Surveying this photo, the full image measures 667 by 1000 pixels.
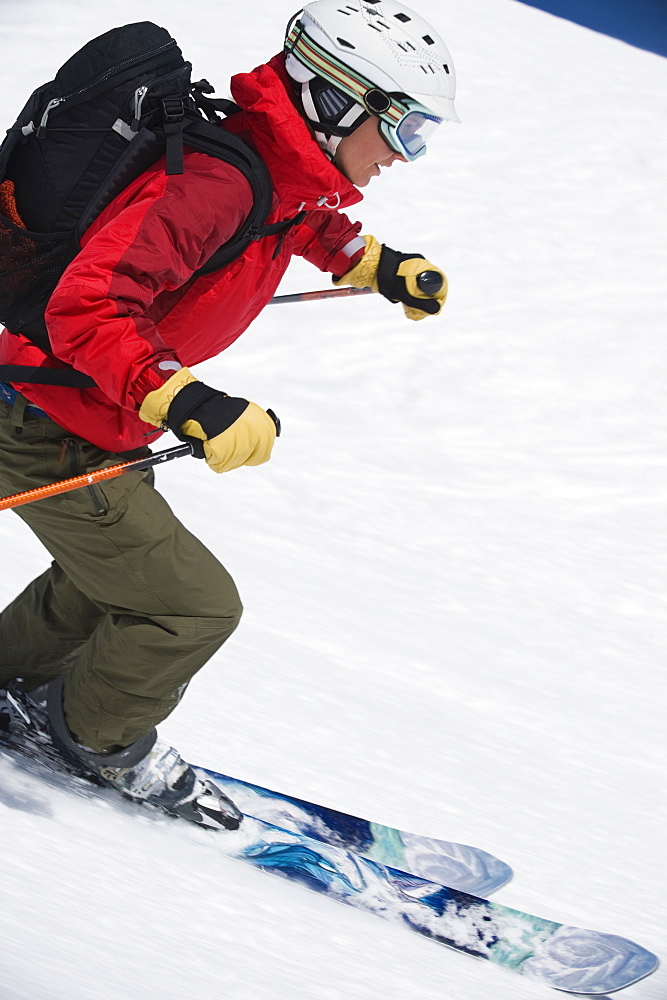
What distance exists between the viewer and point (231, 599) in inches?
96.3

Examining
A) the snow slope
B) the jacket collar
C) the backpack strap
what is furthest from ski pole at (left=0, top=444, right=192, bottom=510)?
the snow slope

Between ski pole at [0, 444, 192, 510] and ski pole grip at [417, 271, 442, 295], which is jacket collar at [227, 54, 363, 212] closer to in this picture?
ski pole at [0, 444, 192, 510]

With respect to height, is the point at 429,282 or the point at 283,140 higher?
the point at 429,282

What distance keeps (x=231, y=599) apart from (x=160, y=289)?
802mm

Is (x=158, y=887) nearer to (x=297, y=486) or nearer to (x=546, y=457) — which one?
(x=297, y=486)

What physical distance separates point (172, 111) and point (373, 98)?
46 centimetres

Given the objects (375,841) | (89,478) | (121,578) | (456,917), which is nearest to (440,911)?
(456,917)

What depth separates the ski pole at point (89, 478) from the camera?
2.17 meters

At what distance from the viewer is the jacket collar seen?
2107 millimetres

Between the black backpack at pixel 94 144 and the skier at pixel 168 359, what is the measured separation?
0.05 meters

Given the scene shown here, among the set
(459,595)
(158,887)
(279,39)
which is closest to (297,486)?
(459,595)

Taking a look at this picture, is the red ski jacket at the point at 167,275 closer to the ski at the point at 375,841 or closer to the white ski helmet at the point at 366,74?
the white ski helmet at the point at 366,74

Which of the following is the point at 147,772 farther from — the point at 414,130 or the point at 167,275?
the point at 414,130

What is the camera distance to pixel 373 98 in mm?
2195
